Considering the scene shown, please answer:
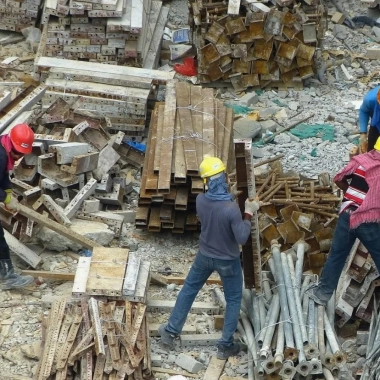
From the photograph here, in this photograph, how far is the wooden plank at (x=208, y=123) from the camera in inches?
481

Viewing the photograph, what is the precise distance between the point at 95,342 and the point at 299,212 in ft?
11.9

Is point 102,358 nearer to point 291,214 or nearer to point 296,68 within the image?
point 291,214

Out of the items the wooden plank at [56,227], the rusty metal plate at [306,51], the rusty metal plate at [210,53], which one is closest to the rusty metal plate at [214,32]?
the rusty metal plate at [210,53]

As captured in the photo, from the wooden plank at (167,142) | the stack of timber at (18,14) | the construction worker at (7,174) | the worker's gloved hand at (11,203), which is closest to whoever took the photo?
the construction worker at (7,174)

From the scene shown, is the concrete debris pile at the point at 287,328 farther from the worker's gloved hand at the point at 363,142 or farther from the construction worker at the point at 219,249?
the worker's gloved hand at the point at 363,142

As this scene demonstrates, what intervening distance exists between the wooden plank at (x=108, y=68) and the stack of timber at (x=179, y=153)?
1007 mm

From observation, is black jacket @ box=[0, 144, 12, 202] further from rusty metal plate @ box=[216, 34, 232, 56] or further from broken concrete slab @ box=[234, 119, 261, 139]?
rusty metal plate @ box=[216, 34, 232, 56]

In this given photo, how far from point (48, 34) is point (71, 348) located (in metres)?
7.43

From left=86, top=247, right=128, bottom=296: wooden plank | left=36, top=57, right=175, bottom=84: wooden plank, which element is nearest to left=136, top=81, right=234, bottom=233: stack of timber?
left=36, top=57, right=175, bottom=84: wooden plank

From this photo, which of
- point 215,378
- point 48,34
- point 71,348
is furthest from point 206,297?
point 48,34

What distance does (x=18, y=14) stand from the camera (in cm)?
1695

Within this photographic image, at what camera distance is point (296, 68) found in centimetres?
1638

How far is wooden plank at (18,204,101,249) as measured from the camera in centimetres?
1073

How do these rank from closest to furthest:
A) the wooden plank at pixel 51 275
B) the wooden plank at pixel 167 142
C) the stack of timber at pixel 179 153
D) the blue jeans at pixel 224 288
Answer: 1. the blue jeans at pixel 224 288
2. the wooden plank at pixel 51 275
3. the wooden plank at pixel 167 142
4. the stack of timber at pixel 179 153
